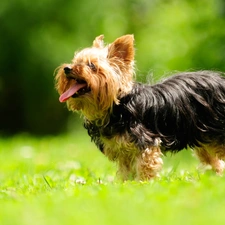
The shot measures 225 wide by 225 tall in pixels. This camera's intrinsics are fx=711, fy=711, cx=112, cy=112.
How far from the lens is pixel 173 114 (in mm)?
7391

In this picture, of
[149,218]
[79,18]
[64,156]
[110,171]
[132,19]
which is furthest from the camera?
[132,19]

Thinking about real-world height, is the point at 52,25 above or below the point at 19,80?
above

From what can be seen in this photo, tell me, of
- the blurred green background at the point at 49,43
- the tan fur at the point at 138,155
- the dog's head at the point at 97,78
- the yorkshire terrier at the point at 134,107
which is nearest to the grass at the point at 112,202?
the tan fur at the point at 138,155

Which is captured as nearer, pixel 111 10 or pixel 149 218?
pixel 149 218

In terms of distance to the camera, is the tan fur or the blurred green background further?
the blurred green background

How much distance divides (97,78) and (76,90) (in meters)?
0.24

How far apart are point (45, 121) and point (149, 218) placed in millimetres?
19612

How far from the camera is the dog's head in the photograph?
701 cm

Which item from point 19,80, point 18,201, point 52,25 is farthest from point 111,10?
point 18,201

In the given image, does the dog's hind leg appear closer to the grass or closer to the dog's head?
the grass

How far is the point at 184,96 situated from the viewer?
745 centimetres

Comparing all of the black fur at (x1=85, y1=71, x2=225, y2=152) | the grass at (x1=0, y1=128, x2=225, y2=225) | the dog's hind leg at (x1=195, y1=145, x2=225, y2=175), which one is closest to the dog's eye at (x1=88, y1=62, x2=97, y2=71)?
the black fur at (x1=85, y1=71, x2=225, y2=152)

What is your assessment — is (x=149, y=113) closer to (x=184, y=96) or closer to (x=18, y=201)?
(x=184, y=96)

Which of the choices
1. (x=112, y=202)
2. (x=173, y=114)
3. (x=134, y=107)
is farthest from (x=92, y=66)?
(x=112, y=202)
